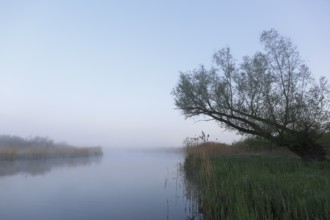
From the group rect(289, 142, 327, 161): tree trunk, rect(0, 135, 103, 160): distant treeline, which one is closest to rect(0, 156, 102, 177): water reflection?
rect(0, 135, 103, 160): distant treeline

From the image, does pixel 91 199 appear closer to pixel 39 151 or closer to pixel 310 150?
pixel 310 150

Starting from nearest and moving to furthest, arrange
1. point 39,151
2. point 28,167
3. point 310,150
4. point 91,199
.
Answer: point 91,199, point 310,150, point 28,167, point 39,151

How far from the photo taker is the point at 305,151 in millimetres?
15562

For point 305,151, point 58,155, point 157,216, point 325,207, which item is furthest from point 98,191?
point 58,155

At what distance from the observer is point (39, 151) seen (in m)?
30.2

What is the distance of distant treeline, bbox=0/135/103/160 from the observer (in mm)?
27119

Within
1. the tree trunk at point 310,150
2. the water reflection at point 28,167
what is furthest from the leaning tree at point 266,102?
the water reflection at point 28,167

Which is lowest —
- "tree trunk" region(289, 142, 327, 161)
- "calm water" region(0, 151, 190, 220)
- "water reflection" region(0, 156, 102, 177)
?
"calm water" region(0, 151, 190, 220)

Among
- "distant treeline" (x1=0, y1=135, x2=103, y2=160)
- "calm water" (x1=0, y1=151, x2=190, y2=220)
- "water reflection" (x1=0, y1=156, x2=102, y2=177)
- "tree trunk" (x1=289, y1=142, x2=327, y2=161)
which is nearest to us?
"calm water" (x1=0, y1=151, x2=190, y2=220)

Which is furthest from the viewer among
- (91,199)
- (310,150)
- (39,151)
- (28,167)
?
(39,151)

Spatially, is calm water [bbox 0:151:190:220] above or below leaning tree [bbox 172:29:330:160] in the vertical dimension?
below

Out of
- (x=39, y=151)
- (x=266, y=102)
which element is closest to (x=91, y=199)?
(x=266, y=102)

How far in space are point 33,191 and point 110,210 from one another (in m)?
5.08

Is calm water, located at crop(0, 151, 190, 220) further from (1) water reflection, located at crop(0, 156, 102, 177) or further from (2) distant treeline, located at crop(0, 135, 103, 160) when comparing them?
(2) distant treeline, located at crop(0, 135, 103, 160)
